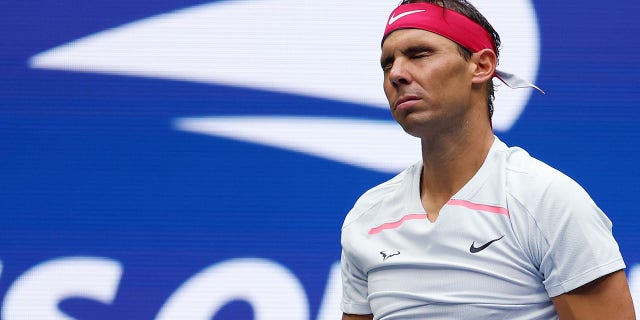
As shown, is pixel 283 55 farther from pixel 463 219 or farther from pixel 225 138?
pixel 463 219

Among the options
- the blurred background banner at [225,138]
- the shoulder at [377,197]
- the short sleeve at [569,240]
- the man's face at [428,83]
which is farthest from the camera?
the blurred background banner at [225,138]

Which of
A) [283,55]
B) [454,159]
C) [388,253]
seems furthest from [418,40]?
[283,55]

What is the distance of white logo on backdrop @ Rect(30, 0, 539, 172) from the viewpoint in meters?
2.16

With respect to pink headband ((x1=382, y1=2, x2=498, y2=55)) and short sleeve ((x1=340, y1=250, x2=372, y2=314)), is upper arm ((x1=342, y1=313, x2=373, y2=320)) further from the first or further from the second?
pink headband ((x1=382, y1=2, x2=498, y2=55))

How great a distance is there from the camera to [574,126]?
2.14 meters

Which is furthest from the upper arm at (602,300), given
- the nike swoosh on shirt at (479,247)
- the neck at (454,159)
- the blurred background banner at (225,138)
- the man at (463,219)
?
the blurred background banner at (225,138)

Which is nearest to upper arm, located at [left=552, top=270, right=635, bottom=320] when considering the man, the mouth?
the man

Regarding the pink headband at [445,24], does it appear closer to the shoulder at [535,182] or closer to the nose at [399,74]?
the nose at [399,74]

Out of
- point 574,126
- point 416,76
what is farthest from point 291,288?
point 416,76

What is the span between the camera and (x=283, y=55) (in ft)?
7.21

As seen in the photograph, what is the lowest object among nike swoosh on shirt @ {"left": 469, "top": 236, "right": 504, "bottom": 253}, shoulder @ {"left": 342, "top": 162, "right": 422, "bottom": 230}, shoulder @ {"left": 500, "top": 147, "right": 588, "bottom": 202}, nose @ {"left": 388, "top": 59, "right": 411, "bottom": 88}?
nike swoosh on shirt @ {"left": 469, "top": 236, "right": 504, "bottom": 253}

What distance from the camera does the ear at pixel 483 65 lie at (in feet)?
4.50

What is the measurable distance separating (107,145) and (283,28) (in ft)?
1.67

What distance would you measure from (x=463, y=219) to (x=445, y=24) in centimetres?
30
